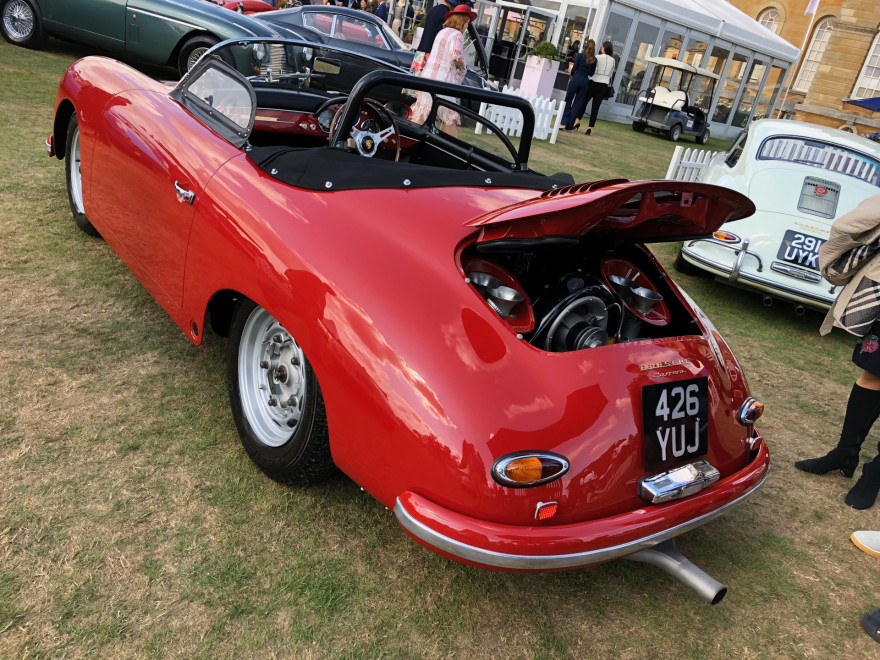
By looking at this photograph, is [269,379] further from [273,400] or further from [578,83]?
[578,83]

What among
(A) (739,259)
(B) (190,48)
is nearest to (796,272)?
(A) (739,259)

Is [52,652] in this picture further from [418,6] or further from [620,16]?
[418,6]

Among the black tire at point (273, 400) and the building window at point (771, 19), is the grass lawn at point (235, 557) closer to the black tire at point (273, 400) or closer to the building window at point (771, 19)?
the black tire at point (273, 400)

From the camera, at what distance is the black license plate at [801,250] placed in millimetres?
5363

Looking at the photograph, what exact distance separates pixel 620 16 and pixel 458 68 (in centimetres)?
1296

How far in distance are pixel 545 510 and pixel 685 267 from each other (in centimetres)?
518

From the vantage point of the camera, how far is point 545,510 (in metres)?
1.84

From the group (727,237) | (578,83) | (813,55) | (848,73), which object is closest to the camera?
(727,237)

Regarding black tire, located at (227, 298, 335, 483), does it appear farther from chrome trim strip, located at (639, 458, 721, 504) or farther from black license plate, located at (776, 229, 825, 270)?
black license plate, located at (776, 229, 825, 270)

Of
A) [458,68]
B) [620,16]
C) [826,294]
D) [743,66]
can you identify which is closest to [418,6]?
[620,16]

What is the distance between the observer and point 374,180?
2.43 meters

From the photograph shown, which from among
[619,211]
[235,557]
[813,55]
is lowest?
[235,557]

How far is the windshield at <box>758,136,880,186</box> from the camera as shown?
6293mm

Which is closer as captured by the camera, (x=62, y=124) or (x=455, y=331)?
(x=455, y=331)
